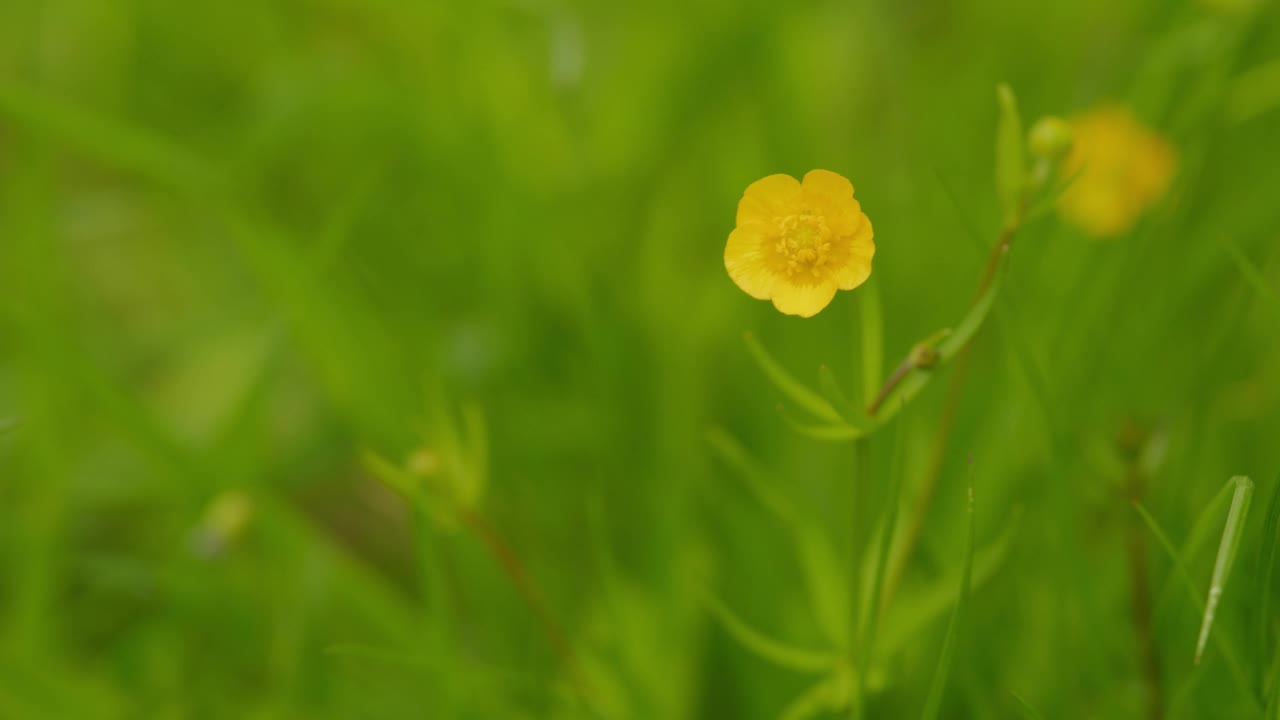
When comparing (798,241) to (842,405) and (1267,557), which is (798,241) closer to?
(842,405)

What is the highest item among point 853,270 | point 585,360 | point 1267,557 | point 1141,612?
point 853,270

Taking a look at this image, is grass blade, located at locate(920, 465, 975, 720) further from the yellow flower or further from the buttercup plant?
the yellow flower

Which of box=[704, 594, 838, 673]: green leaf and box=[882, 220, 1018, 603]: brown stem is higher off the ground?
box=[882, 220, 1018, 603]: brown stem

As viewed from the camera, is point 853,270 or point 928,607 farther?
point 928,607

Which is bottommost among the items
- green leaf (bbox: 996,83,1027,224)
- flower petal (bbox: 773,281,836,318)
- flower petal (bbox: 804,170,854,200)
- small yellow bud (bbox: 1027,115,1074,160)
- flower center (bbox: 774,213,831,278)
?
flower petal (bbox: 773,281,836,318)

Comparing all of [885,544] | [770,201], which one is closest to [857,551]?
[885,544]

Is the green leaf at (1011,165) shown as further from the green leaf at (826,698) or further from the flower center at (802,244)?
the green leaf at (826,698)

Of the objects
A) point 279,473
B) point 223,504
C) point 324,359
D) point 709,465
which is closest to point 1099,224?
point 709,465

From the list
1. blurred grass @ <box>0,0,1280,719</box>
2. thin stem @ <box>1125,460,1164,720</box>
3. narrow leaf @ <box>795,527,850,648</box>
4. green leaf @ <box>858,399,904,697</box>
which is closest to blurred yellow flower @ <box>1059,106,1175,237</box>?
blurred grass @ <box>0,0,1280,719</box>
